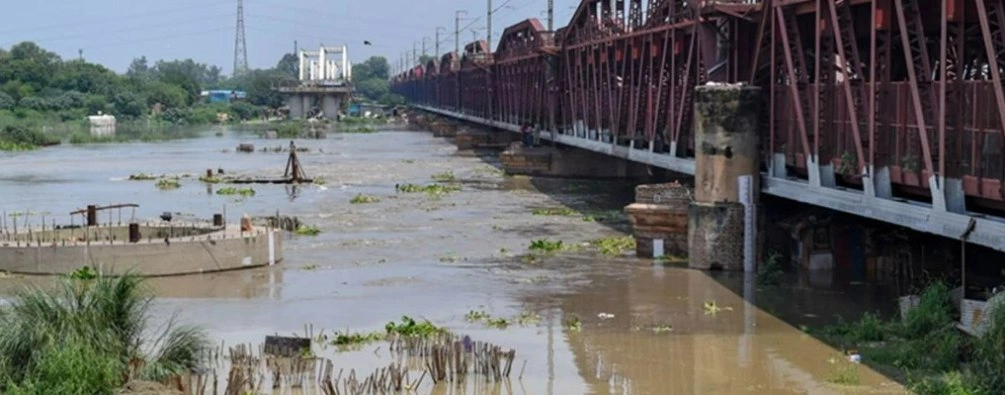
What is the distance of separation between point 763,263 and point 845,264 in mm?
1838

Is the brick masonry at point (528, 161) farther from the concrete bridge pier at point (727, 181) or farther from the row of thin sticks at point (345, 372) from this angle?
the row of thin sticks at point (345, 372)

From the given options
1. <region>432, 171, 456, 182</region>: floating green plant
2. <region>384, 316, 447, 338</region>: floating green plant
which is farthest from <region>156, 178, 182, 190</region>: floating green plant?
<region>384, 316, 447, 338</region>: floating green plant

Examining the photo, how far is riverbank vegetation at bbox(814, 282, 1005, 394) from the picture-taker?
19625 millimetres

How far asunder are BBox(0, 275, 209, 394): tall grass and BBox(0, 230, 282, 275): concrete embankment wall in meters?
12.2

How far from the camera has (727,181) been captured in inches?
1383

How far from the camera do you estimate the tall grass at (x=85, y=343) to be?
771 inches

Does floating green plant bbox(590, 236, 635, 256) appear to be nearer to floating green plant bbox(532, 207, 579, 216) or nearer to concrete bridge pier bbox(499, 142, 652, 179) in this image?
floating green plant bbox(532, 207, 579, 216)

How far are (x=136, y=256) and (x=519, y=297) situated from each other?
934 centimetres

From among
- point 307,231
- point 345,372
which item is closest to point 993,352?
point 345,372

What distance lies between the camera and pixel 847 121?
29.8 meters

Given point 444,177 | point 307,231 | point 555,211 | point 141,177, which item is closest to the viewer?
point 307,231

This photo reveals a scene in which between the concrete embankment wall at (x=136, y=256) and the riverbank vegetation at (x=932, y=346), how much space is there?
1559 cm

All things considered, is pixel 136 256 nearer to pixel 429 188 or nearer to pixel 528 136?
pixel 429 188

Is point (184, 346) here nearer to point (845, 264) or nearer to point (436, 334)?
point (436, 334)
